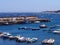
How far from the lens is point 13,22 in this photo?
91.6 m

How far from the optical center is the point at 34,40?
137 feet

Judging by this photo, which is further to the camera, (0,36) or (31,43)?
(0,36)

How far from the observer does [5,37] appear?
46.6 meters

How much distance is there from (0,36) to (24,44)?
10.8m

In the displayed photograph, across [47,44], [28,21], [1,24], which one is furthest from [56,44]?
[28,21]

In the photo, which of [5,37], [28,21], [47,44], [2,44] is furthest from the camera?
[28,21]

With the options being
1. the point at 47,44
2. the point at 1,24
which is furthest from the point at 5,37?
the point at 1,24

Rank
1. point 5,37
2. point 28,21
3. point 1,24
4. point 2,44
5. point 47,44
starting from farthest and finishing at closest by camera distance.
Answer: point 28,21
point 1,24
point 5,37
point 2,44
point 47,44

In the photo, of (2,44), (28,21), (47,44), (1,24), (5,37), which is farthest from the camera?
(28,21)

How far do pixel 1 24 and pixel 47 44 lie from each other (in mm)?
51646

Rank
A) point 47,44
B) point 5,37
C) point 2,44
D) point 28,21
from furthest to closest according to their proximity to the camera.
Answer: point 28,21 → point 5,37 → point 2,44 → point 47,44

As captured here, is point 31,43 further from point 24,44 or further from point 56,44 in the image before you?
point 56,44

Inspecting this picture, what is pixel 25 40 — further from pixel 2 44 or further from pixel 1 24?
pixel 1 24

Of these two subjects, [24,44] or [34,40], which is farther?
[34,40]
